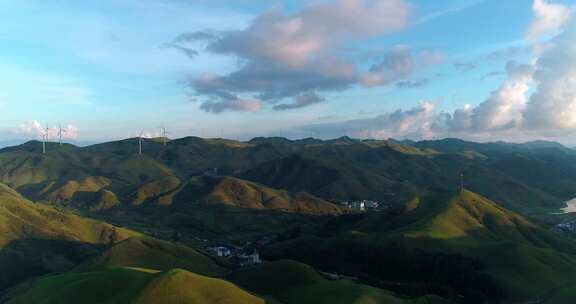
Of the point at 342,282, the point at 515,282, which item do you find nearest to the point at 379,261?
the point at 515,282

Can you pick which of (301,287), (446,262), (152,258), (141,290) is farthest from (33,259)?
(446,262)

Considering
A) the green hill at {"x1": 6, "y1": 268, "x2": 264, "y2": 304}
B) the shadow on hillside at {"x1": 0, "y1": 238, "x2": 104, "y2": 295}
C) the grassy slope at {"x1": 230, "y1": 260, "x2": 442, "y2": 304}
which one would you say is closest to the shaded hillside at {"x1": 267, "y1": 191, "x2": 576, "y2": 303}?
the grassy slope at {"x1": 230, "y1": 260, "x2": 442, "y2": 304}

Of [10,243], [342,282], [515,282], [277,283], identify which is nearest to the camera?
[342,282]

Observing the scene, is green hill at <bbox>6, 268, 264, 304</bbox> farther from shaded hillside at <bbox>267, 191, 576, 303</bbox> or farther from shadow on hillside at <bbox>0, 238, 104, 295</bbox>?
shaded hillside at <bbox>267, 191, 576, 303</bbox>

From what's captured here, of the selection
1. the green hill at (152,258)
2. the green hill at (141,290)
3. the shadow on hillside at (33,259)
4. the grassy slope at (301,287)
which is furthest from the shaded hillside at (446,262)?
the shadow on hillside at (33,259)

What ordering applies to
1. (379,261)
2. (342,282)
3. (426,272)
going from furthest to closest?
(379,261), (426,272), (342,282)

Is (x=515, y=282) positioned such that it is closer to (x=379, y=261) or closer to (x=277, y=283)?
(x=379, y=261)

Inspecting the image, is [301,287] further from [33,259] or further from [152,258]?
[33,259]

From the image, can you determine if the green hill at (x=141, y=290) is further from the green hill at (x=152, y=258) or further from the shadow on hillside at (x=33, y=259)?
the shadow on hillside at (x=33, y=259)
